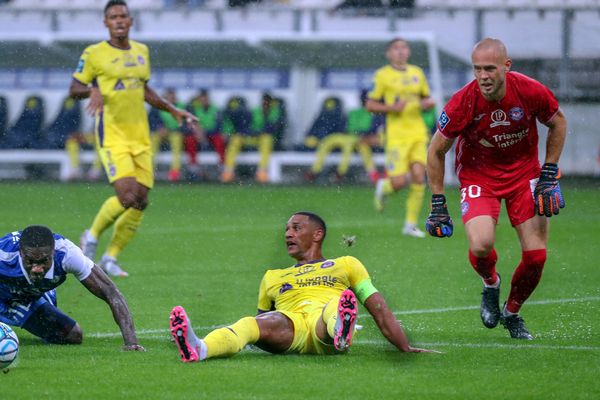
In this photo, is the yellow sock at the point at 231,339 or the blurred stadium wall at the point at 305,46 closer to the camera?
the yellow sock at the point at 231,339

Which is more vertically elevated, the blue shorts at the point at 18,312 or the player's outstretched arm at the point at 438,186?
the player's outstretched arm at the point at 438,186

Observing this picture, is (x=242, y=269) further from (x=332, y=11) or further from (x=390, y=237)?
(x=332, y=11)

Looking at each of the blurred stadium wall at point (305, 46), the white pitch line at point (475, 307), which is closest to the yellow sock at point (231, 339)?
the white pitch line at point (475, 307)

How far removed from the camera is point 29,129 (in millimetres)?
29938

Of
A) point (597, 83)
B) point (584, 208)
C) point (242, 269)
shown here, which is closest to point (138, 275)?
point (242, 269)

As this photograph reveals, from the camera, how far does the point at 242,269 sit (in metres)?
13.7

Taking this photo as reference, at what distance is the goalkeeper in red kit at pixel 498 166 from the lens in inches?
349

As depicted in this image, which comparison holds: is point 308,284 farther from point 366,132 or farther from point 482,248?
point 366,132

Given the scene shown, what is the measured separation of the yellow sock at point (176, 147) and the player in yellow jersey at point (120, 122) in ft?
49.8

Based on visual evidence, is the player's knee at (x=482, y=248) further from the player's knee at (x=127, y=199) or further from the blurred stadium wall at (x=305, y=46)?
the blurred stadium wall at (x=305, y=46)

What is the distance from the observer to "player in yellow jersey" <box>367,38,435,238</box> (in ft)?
56.7

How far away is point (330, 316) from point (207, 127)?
2108cm

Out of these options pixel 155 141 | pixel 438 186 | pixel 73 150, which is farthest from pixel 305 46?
pixel 438 186

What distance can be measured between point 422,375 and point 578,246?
8.96m
